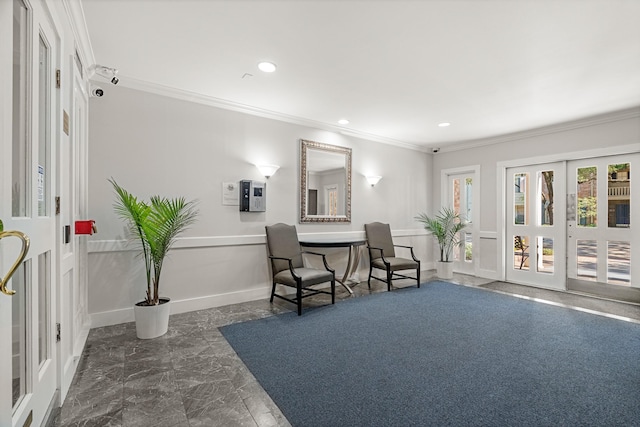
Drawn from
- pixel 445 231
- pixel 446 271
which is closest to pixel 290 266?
pixel 446 271

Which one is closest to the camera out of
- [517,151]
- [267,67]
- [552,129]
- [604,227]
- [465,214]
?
[267,67]

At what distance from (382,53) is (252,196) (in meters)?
2.24

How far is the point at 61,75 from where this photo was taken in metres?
1.83

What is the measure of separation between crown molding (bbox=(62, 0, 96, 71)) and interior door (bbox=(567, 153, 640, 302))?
6090 mm

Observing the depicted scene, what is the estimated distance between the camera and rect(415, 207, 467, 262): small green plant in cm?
569

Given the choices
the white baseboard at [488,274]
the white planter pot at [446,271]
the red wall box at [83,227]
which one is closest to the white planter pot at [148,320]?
the red wall box at [83,227]

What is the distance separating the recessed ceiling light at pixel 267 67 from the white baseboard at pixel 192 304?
103 inches

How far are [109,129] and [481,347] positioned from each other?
4.11m

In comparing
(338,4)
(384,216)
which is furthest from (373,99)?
(384,216)

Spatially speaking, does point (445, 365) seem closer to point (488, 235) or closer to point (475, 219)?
point (488, 235)

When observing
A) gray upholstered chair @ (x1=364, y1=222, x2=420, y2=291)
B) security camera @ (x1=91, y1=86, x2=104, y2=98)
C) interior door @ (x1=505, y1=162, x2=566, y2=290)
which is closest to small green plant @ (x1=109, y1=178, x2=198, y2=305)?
security camera @ (x1=91, y1=86, x2=104, y2=98)

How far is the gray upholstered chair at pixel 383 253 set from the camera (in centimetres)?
465

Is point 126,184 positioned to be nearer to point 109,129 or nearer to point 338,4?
point 109,129

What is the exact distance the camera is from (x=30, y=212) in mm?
1394
